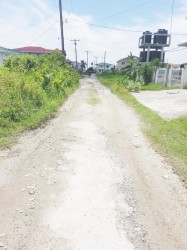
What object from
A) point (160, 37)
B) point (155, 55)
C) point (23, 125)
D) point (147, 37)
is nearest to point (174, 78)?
point (23, 125)

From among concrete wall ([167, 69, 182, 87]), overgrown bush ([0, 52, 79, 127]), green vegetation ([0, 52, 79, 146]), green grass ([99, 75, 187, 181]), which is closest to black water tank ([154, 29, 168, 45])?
concrete wall ([167, 69, 182, 87])

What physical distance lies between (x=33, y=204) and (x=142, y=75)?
25506 millimetres

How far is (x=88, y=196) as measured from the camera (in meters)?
4.49

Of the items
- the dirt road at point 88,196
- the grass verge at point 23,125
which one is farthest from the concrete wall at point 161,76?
the dirt road at point 88,196

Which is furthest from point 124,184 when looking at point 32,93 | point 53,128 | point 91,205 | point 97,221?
point 32,93

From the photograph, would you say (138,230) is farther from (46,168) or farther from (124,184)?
(46,168)

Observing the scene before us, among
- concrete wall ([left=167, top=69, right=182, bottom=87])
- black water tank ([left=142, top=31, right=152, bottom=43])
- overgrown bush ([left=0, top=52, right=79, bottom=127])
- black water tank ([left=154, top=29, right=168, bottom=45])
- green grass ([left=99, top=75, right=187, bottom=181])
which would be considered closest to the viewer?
green grass ([left=99, top=75, right=187, bottom=181])

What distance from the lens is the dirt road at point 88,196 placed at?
3463mm

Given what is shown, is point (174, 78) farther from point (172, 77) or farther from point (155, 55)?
point (155, 55)

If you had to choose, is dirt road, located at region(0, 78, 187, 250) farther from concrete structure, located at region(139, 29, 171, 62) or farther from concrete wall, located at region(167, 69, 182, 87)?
concrete structure, located at region(139, 29, 171, 62)

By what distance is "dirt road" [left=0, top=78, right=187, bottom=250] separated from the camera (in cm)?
346

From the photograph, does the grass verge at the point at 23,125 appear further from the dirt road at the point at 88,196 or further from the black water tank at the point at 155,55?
the black water tank at the point at 155,55

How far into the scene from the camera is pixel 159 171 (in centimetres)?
571

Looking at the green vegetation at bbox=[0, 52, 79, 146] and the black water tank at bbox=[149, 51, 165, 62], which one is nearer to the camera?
the green vegetation at bbox=[0, 52, 79, 146]
